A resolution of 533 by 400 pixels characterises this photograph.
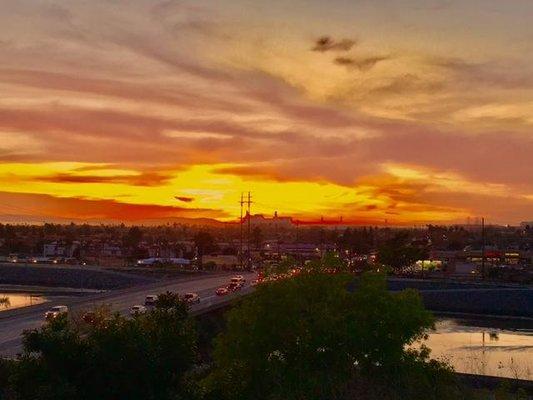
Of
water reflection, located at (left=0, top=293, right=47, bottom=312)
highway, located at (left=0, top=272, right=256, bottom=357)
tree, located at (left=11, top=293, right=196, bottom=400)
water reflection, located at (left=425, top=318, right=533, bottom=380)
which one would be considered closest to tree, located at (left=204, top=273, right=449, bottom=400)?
tree, located at (left=11, top=293, right=196, bottom=400)

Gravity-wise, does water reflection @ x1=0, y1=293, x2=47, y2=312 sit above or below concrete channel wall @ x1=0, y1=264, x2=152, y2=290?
below

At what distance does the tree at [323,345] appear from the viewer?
24250 millimetres

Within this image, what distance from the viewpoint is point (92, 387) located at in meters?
19.5

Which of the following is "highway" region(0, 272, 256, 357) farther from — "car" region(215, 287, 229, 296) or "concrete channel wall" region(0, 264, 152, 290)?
"concrete channel wall" region(0, 264, 152, 290)

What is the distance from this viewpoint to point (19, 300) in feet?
324

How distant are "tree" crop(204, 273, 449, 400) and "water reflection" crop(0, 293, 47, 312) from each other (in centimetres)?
6758

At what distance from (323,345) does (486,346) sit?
41.2m

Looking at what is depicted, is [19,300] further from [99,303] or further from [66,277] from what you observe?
[99,303]

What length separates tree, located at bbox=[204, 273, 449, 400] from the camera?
24250mm

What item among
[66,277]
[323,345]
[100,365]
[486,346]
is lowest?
[486,346]

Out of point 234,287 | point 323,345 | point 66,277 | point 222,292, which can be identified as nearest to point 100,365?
point 323,345

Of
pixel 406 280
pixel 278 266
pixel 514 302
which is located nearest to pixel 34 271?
pixel 406 280

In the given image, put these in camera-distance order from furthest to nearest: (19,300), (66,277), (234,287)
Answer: (66,277) → (19,300) → (234,287)

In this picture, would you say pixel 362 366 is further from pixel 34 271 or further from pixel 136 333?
pixel 34 271
